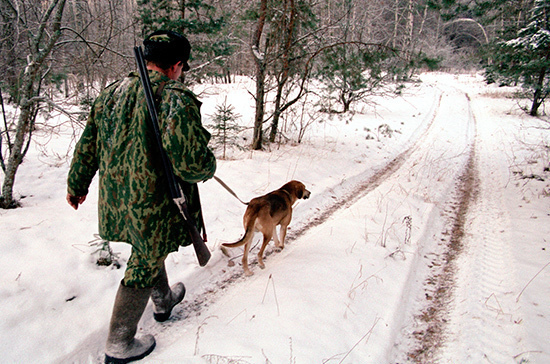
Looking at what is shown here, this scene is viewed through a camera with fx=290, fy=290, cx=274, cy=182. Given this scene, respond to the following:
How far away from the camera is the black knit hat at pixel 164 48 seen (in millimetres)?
1935

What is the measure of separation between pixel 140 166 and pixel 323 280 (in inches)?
92.5

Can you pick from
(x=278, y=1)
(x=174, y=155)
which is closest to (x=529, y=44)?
(x=278, y=1)

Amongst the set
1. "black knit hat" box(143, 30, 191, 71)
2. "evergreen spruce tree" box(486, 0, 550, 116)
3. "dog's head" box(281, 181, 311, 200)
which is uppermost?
"evergreen spruce tree" box(486, 0, 550, 116)

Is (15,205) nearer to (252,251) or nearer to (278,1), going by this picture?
(252,251)

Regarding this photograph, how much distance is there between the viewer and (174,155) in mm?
1794

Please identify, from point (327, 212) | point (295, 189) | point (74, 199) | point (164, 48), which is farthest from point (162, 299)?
point (327, 212)

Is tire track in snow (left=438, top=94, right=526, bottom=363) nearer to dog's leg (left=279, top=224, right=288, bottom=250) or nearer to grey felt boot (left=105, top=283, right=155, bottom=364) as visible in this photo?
dog's leg (left=279, top=224, right=288, bottom=250)

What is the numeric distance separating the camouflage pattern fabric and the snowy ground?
41.9 inches

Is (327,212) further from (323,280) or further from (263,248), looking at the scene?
(323,280)

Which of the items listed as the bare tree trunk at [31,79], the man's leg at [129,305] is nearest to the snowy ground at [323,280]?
the man's leg at [129,305]

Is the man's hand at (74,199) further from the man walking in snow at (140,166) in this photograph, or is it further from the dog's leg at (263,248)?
the dog's leg at (263,248)

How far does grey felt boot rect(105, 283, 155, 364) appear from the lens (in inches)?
84.1

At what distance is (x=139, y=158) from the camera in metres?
1.88

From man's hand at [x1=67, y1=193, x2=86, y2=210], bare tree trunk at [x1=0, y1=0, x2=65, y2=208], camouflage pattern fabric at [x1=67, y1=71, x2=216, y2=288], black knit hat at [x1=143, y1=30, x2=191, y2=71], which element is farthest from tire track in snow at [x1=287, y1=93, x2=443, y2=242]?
bare tree trunk at [x1=0, y1=0, x2=65, y2=208]
